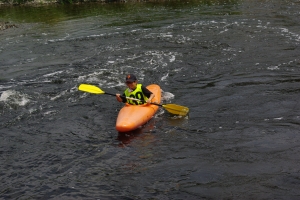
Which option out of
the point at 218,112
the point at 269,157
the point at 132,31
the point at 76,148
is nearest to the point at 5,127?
the point at 76,148

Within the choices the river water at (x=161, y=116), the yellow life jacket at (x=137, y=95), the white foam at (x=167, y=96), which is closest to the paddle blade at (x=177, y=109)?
the river water at (x=161, y=116)

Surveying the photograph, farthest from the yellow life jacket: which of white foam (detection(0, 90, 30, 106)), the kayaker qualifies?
white foam (detection(0, 90, 30, 106))

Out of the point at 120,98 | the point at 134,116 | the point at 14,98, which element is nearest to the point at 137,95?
the point at 120,98

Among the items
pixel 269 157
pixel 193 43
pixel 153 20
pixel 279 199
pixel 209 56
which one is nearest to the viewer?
pixel 279 199

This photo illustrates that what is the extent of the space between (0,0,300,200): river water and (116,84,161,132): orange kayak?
18 cm

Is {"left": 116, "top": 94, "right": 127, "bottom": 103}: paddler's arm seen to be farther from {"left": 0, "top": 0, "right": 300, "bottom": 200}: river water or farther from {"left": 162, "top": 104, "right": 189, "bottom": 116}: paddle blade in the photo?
Result: {"left": 162, "top": 104, "right": 189, "bottom": 116}: paddle blade

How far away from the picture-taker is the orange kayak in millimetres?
7211

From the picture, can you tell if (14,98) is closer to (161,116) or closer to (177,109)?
(161,116)

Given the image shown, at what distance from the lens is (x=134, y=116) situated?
747cm

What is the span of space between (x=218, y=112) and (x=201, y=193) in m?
3.17

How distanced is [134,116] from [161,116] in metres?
0.96

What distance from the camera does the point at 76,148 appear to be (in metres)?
6.76

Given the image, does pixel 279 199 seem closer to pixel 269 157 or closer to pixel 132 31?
Result: pixel 269 157

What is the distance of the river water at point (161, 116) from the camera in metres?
5.48
